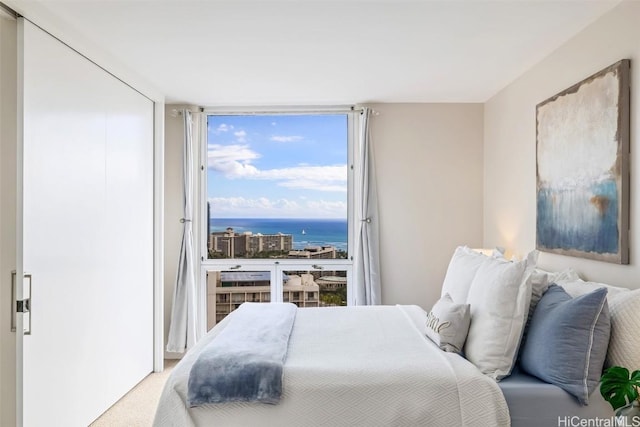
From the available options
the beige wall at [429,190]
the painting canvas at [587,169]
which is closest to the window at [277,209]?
the beige wall at [429,190]

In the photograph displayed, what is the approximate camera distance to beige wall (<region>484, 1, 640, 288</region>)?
2359 mm

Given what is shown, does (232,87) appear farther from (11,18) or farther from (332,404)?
(332,404)

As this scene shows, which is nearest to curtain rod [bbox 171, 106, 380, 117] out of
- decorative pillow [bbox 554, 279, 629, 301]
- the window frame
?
the window frame

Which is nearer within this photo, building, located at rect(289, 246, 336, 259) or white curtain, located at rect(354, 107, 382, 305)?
white curtain, located at rect(354, 107, 382, 305)

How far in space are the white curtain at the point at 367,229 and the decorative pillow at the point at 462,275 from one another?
50.7 inches

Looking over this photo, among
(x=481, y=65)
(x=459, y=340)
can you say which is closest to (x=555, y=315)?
(x=459, y=340)

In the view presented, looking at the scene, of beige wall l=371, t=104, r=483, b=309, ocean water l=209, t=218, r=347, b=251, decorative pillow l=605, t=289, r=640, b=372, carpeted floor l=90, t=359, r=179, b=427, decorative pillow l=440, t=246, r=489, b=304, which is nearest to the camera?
decorative pillow l=605, t=289, r=640, b=372

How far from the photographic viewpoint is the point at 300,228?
16.1 ft

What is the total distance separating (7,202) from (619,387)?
2934 mm

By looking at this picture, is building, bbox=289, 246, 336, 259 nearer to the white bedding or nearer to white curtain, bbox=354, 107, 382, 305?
white curtain, bbox=354, 107, 382, 305

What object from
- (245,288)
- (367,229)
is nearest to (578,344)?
(367,229)

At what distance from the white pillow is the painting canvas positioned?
1.71ft

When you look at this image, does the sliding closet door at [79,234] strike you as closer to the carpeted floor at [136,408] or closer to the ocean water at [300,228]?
the carpeted floor at [136,408]

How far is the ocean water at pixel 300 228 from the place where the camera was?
489cm
